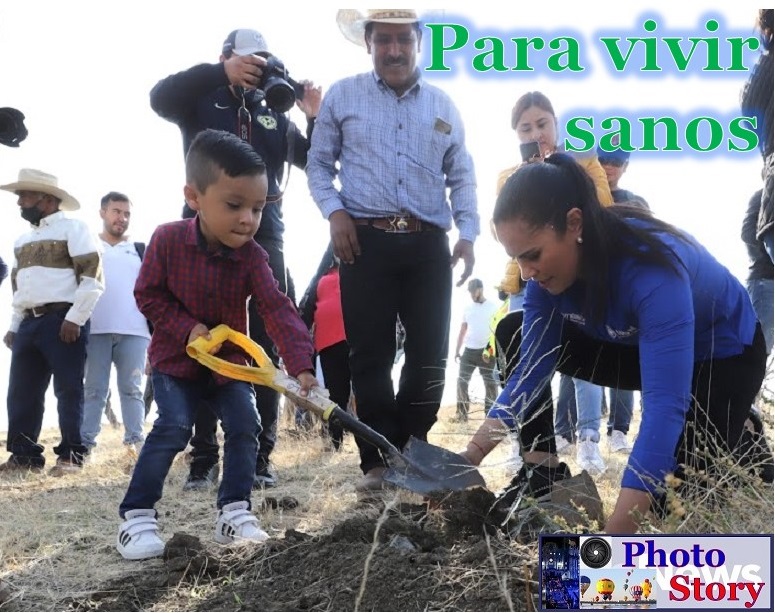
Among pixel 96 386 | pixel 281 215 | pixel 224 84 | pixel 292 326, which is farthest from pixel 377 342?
pixel 96 386

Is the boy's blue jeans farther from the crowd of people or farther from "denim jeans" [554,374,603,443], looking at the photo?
"denim jeans" [554,374,603,443]

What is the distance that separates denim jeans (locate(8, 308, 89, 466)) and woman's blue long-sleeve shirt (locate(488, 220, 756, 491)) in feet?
8.96

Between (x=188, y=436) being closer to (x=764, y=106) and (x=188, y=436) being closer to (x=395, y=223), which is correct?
(x=395, y=223)

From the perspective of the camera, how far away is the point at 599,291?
2.30 metres

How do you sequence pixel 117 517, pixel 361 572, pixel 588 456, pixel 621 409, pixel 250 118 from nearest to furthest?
pixel 361 572 < pixel 117 517 < pixel 250 118 < pixel 588 456 < pixel 621 409

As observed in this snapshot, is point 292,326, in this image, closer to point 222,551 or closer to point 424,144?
point 222,551

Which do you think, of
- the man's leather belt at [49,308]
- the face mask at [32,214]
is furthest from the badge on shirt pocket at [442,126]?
the face mask at [32,214]

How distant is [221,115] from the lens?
11.7 ft

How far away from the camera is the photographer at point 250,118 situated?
348cm

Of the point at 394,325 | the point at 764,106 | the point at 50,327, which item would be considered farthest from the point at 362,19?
the point at 50,327

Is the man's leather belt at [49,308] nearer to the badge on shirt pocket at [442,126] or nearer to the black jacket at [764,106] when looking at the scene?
the badge on shirt pocket at [442,126]

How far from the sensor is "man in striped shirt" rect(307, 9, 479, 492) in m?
3.26

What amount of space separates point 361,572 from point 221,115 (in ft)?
7.11

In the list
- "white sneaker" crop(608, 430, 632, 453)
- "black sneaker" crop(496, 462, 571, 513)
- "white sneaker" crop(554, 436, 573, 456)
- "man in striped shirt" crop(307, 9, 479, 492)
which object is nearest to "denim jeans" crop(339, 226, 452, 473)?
"man in striped shirt" crop(307, 9, 479, 492)
